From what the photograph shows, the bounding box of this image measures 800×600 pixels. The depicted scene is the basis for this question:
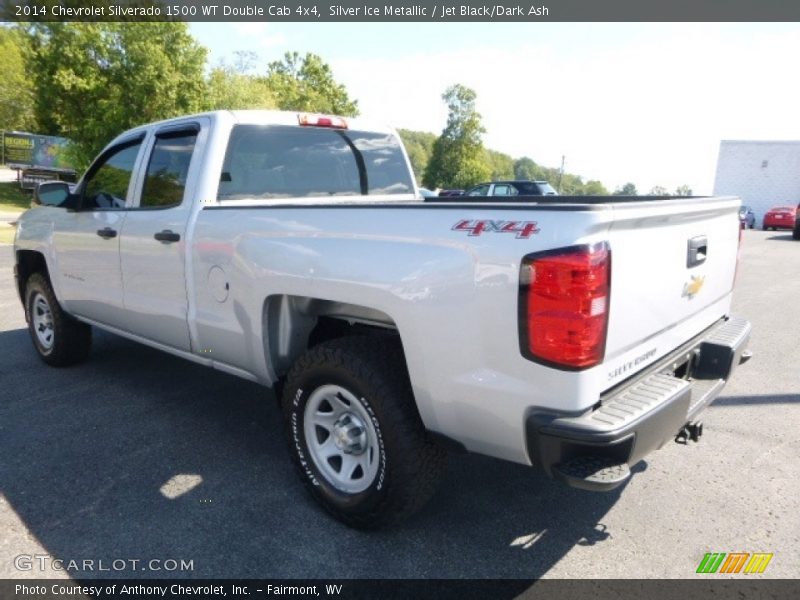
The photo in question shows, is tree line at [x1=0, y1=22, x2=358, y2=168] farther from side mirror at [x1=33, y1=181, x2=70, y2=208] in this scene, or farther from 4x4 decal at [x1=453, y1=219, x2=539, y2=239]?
4x4 decal at [x1=453, y1=219, x2=539, y2=239]

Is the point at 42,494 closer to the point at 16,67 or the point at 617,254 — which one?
the point at 617,254

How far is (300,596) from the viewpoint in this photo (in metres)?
2.31

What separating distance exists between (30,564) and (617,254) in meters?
2.74

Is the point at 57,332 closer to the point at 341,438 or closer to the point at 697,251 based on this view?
the point at 341,438

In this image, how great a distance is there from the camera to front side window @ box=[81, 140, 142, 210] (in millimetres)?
4023

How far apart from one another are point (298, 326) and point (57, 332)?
9.72ft

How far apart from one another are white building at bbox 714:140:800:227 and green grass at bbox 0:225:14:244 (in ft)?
157

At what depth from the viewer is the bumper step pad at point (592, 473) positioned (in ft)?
6.51

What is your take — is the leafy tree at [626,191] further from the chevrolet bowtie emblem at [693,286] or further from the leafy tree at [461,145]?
the leafy tree at [461,145]

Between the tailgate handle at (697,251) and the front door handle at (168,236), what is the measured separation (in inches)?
107

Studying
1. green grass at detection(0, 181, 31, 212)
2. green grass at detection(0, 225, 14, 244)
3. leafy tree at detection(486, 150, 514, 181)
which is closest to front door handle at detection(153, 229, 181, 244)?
green grass at detection(0, 225, 14, 244)

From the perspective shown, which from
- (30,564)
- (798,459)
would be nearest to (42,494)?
(30,564)

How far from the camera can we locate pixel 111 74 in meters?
22.4

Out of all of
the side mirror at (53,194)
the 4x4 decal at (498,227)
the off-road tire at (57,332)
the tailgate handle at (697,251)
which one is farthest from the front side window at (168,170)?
the tailgate handle at (697,251)
